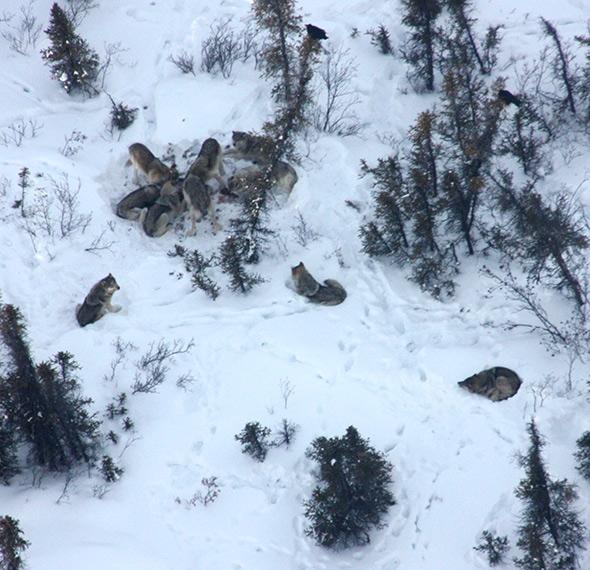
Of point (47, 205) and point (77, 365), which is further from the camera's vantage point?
point (47, 205)

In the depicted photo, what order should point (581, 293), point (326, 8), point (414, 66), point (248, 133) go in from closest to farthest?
point (581, 293) < point (248, 133) < point (414, 66) < point (326, 8)

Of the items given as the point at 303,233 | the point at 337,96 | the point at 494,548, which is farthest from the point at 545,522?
the point at 337,96

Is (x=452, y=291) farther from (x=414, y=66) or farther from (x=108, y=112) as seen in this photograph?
(x=108, y=112)

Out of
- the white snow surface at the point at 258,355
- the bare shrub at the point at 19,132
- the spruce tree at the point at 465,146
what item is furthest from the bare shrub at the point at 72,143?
the spruce tree at the point at 465,146

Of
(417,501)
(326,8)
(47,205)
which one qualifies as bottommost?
(417,501)

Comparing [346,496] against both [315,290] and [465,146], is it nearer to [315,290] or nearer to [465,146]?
[315,290]

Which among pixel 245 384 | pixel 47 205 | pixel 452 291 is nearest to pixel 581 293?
pixel 452 291

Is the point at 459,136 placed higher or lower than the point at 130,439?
higher

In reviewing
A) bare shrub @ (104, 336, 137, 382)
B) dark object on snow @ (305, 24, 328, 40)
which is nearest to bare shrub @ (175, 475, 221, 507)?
bare shrub @ (104, 336, 137, 382)
